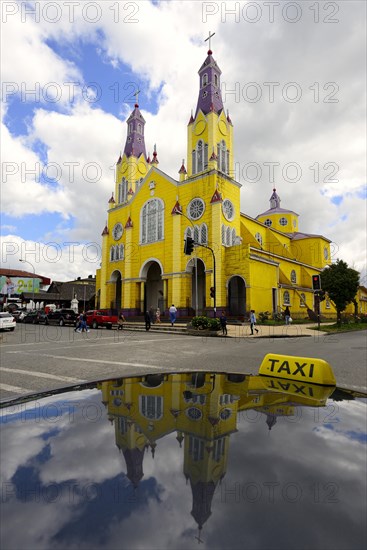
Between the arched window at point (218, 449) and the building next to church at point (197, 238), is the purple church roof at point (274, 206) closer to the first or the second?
the building next to church at point (197, 238)

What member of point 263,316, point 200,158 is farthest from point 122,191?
point 263,316

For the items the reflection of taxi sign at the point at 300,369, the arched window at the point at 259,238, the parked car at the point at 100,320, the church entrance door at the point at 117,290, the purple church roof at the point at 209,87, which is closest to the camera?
the reflection of taxi sign at the point at 300,369

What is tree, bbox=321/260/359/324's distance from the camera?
90.0ft

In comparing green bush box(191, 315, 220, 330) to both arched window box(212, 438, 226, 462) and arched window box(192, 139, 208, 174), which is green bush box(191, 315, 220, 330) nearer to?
arched window box(192, 139, 208, 174)

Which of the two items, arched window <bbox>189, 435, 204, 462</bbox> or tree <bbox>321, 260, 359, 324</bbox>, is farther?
tree <bbox>321, 260, 359, 324</bbox>

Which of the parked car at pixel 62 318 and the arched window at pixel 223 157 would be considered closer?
the parked car at pixel 62 318

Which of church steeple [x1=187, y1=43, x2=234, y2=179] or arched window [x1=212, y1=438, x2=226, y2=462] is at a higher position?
church steeple [x1=187, y1=43, x2=234, y2=179]

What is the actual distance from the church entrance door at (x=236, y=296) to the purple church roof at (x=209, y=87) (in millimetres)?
16869

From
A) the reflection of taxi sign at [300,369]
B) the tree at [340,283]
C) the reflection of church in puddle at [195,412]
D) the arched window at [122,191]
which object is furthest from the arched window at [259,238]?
the reflection of church in puddle at [195,412]

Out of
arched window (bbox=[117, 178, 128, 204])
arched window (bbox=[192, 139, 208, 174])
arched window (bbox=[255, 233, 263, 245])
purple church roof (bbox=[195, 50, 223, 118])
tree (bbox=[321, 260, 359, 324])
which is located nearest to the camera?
tree (bbox=[321, 260, 359, 324])

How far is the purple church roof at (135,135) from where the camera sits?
40.0 metres

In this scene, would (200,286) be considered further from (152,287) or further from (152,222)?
(152,222)

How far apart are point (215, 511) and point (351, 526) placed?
0.38 metres

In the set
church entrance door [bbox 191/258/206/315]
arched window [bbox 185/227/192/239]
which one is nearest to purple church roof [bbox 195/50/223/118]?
arched window [bbox 185/227/192/239]
